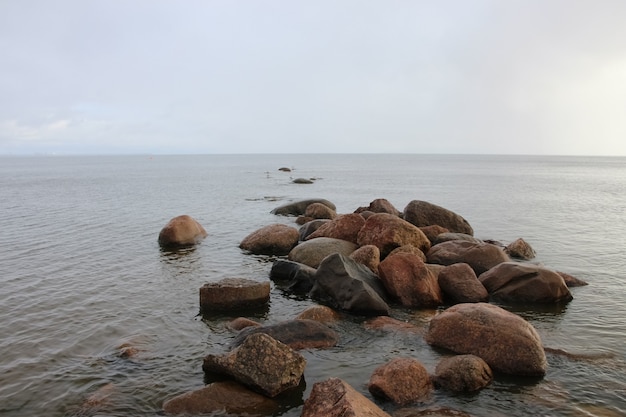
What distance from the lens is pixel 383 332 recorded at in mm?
11141

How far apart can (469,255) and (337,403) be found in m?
10.9

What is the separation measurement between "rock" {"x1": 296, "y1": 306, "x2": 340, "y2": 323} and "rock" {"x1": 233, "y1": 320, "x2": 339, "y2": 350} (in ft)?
2.88

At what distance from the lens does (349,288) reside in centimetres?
1272

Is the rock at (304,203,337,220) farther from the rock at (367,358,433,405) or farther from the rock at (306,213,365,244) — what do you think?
the rock at (367,358,433,405)

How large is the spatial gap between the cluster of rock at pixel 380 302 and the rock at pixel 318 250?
0.04 m

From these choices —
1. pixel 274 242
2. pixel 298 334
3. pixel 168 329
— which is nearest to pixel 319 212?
pixel 274 242

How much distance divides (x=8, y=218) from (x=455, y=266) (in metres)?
30.3

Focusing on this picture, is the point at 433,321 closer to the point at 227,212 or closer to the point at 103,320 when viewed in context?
the point at 103,320

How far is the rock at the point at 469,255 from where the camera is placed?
15.8 metres

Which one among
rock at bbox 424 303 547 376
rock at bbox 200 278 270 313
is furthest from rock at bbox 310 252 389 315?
rock at bbox 424 303 547 376

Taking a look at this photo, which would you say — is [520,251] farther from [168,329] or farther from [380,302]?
[168,329]

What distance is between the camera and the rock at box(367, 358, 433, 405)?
7898 millimetres

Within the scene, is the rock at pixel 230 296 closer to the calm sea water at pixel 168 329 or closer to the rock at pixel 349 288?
the calm sea water at pixel 168 329

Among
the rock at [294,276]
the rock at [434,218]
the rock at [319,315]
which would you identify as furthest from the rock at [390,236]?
the rock at [319,315]
